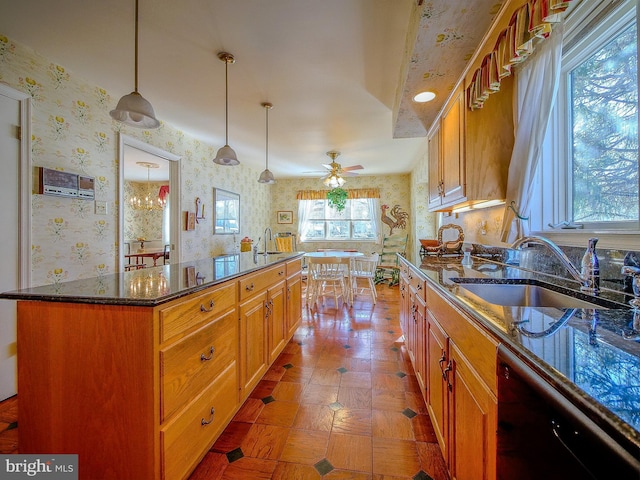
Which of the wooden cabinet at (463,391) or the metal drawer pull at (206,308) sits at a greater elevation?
the metal drawer pull at (206,308)

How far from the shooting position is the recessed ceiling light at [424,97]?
2104mm

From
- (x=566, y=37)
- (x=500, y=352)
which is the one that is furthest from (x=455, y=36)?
(x=500, y=352)

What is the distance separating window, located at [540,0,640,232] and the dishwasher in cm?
97

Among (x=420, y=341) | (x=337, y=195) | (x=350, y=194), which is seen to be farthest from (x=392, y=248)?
(x=420, y=341)

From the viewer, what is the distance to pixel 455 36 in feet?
4.93

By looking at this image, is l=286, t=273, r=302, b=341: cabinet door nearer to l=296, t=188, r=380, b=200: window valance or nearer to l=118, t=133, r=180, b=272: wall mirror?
l=296, t=188, r=380, b=200: window valance

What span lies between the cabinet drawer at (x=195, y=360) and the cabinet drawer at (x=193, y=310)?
46 mm

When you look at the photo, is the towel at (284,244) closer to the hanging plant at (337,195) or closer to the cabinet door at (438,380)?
the hanging plant at (337,195)

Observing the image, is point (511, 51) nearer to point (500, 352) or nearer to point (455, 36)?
point (455, 36)

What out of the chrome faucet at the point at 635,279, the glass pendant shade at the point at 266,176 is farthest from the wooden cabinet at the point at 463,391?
the glass pendant shade at the point at 266,176

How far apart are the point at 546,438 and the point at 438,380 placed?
0.77 metres

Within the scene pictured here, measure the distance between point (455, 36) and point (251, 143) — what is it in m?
3.14

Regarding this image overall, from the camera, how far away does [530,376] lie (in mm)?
562

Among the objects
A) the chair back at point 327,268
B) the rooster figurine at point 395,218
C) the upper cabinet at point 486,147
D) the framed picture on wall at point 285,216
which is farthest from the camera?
the framed picture on wall at point 285,216
